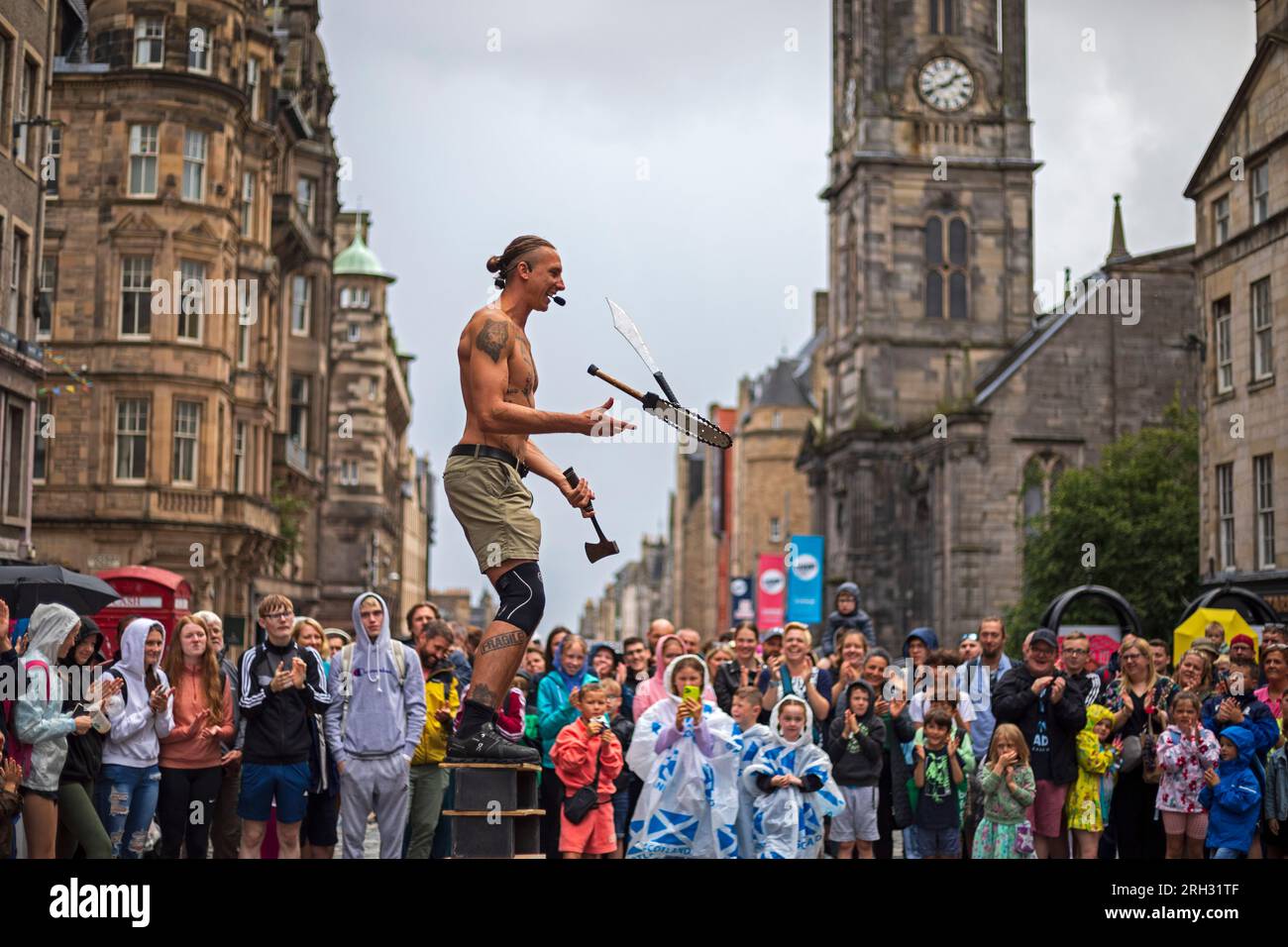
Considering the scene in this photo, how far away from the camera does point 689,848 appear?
464 inches

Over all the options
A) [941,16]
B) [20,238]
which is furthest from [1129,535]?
[20,238]

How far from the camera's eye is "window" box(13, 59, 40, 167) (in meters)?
26.1

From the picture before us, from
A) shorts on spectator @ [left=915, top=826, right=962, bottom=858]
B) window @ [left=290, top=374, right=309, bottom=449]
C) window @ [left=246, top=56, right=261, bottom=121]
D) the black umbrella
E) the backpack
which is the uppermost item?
A: window @ [left=246, top=56, right=261, bottom=121]

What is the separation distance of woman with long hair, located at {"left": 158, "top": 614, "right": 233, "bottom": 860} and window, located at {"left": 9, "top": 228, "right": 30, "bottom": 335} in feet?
53.3

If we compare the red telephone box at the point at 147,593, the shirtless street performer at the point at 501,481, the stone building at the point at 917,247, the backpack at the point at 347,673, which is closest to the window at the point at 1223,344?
the red telephone box at the point at 147,593

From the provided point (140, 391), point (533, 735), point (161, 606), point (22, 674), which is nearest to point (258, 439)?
point (140, 391)

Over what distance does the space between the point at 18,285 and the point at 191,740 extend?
17.2m

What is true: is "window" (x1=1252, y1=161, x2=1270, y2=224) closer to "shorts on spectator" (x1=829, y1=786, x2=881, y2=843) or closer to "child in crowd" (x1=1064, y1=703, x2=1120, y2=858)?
"child in crowd" (x1=1064, y1=703, x2=1120, y2=858)

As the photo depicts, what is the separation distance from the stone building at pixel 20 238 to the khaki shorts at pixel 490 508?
17.8 metres

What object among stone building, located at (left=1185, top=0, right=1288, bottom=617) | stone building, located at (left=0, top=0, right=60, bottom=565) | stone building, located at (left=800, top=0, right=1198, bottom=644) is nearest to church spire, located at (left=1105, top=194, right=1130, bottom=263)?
stone building, located at (left=800, top=0, right=1198, bottom=644)

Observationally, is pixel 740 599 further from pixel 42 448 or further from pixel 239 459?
pixel 42 448

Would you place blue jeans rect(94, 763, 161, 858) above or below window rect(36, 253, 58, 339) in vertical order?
below
